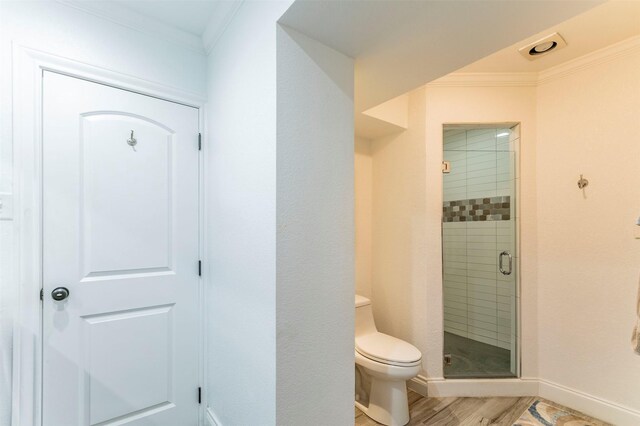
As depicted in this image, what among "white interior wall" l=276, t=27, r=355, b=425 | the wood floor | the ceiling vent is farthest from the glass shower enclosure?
"white interior wall" l=276, t=27, r=355, b=425

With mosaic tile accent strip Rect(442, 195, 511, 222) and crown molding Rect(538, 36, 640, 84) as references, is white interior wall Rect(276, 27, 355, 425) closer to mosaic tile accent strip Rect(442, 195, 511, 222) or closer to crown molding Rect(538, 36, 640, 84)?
mosaic tile accent strip Rect(442, 195, 511, 222)

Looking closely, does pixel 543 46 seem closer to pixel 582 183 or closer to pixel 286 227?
pixel 582 183

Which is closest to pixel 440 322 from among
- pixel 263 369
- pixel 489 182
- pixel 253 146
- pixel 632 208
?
pixel 489 182

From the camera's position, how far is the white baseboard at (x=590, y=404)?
1847 millimetres

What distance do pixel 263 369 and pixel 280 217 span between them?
625mm

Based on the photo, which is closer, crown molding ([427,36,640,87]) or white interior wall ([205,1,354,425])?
white interior wall ([205,1,354,425])

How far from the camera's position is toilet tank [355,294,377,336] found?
2.27 meters

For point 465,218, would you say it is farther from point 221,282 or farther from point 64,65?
point 64,65

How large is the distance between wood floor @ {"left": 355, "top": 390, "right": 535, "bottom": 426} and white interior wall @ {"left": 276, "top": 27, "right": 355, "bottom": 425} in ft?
3.26

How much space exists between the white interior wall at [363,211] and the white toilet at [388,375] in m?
0.72

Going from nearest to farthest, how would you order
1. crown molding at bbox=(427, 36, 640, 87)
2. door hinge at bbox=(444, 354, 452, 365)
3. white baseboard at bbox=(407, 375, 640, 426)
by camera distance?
crown molding at bbox=(427, 36, 640, 87) → white baseboard at bbox=(407, 375, 640, 426) → door hinge at bbox=(444, 354, 452, 365)

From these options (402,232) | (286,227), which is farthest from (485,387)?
(286,227)

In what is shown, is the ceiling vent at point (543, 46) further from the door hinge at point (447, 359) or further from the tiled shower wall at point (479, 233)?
the door hinge at point (447, 359)

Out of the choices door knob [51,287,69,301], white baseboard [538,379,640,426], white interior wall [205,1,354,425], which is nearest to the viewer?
white interior wall [205,1,354,425]
